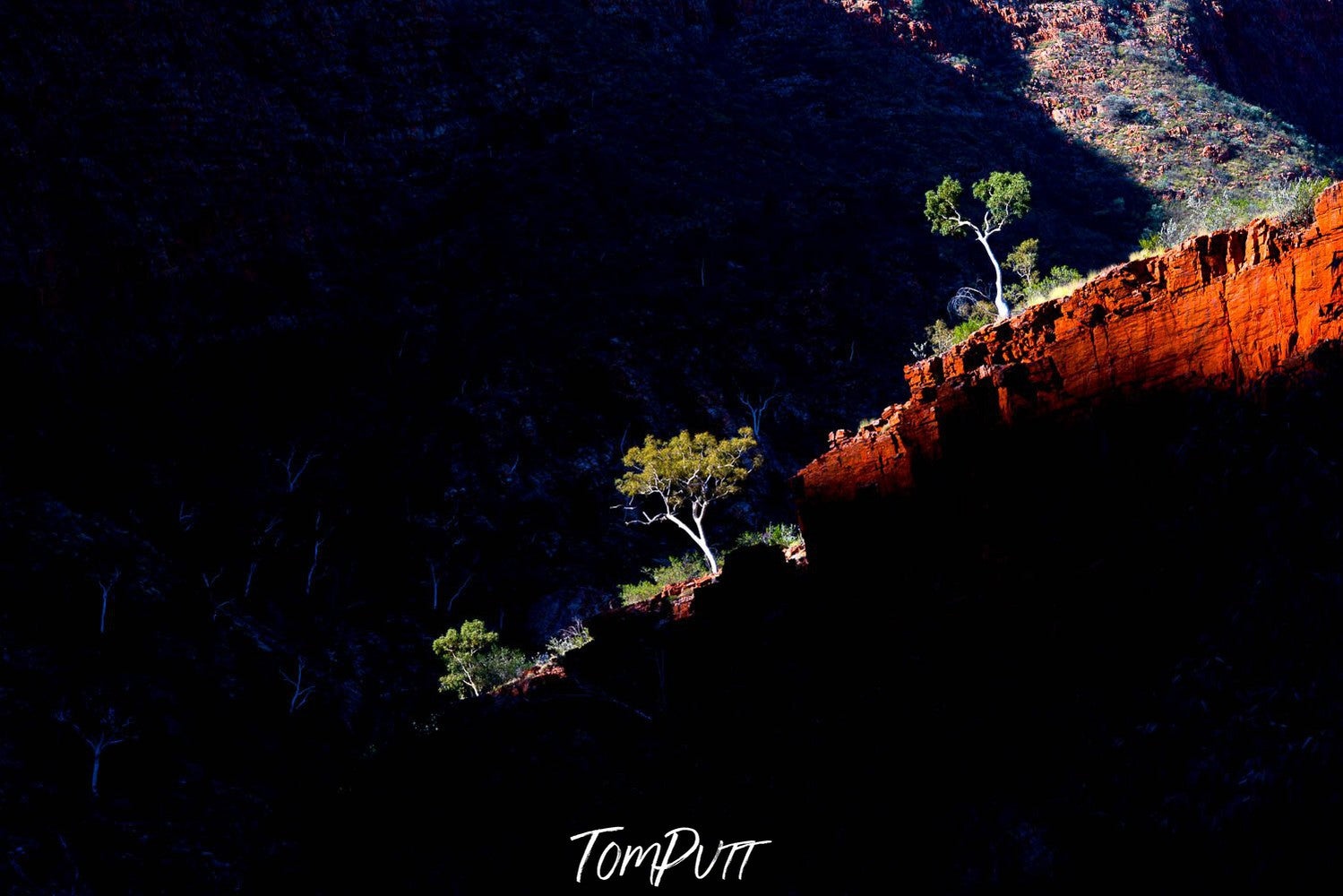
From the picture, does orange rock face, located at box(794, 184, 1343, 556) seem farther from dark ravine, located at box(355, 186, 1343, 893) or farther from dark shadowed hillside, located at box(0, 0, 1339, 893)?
dark shadowed hillside, located at box(0, 0, 1339, 893)

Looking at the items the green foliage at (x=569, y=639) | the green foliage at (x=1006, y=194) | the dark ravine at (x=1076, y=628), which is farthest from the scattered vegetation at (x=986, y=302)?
the dark ravine at (x=1076, y=628)

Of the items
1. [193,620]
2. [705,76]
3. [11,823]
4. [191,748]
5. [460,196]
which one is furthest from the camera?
[705,76]

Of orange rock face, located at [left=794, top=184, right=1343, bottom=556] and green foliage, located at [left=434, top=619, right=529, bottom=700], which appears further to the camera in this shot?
green foliage, located at [left=434, top=619, right=529, bottom=700]

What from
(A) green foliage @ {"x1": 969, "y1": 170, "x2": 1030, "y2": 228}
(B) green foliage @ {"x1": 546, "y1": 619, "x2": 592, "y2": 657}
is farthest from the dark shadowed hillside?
(A) green foliage @ {"x1": 969, "y1": 170, "x2": 1030, "y2": 228}

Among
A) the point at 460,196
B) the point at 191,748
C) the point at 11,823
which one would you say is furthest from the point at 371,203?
the point at 11,823

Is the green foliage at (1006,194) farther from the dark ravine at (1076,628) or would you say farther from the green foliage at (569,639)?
the green foliage at (569,639)

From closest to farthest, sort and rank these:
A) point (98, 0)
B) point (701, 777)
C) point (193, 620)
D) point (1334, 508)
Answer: point (1334, 508)
point (701, 777)
point (193, 620)
point (98, 0)

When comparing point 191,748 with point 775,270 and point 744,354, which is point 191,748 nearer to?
point 744,354
